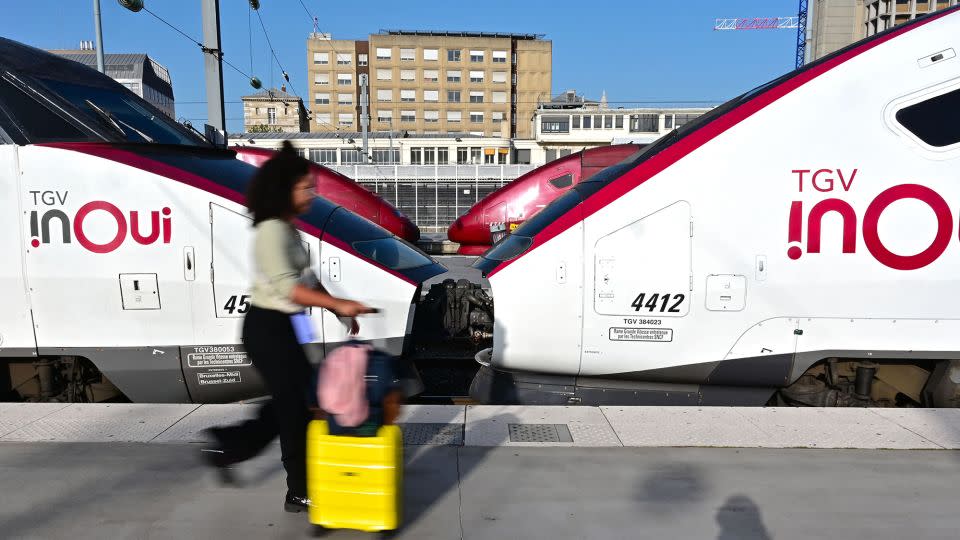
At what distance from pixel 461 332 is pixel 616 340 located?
2.33 metres

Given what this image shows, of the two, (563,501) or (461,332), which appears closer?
(563,501)

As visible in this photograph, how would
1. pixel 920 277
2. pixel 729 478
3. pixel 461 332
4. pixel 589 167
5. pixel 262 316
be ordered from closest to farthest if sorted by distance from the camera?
pixel 262 316 → pixel 729 478 → pixel 920 277 → pixel 461 332 → pixel 589 167

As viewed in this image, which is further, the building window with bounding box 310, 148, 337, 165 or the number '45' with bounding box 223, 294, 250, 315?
the building window with bounding box 310, 148, 337, 165

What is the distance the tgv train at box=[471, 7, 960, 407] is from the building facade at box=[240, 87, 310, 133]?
3659 inches

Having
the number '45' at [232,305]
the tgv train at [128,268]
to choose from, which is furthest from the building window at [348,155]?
the number '45' at [232,305]

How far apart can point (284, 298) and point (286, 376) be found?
354 mm

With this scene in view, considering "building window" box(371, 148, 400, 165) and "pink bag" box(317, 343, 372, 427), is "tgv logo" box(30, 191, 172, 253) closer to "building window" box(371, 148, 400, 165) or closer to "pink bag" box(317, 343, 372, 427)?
"pink bag" box(317, 343, 372, 427)

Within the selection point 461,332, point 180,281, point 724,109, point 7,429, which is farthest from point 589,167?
point 7,429

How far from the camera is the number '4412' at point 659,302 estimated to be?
182 inches

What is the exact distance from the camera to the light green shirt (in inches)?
111

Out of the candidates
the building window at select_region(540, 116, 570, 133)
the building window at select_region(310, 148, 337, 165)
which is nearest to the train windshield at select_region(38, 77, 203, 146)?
the building window at select_region(310, 148, 337, 165)

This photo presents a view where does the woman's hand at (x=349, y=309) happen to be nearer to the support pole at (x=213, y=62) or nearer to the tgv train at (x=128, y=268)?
the tgv train at (x=128, y=268)

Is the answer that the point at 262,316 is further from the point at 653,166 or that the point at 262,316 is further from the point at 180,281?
the point at 653,166

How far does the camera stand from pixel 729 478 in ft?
11.8
